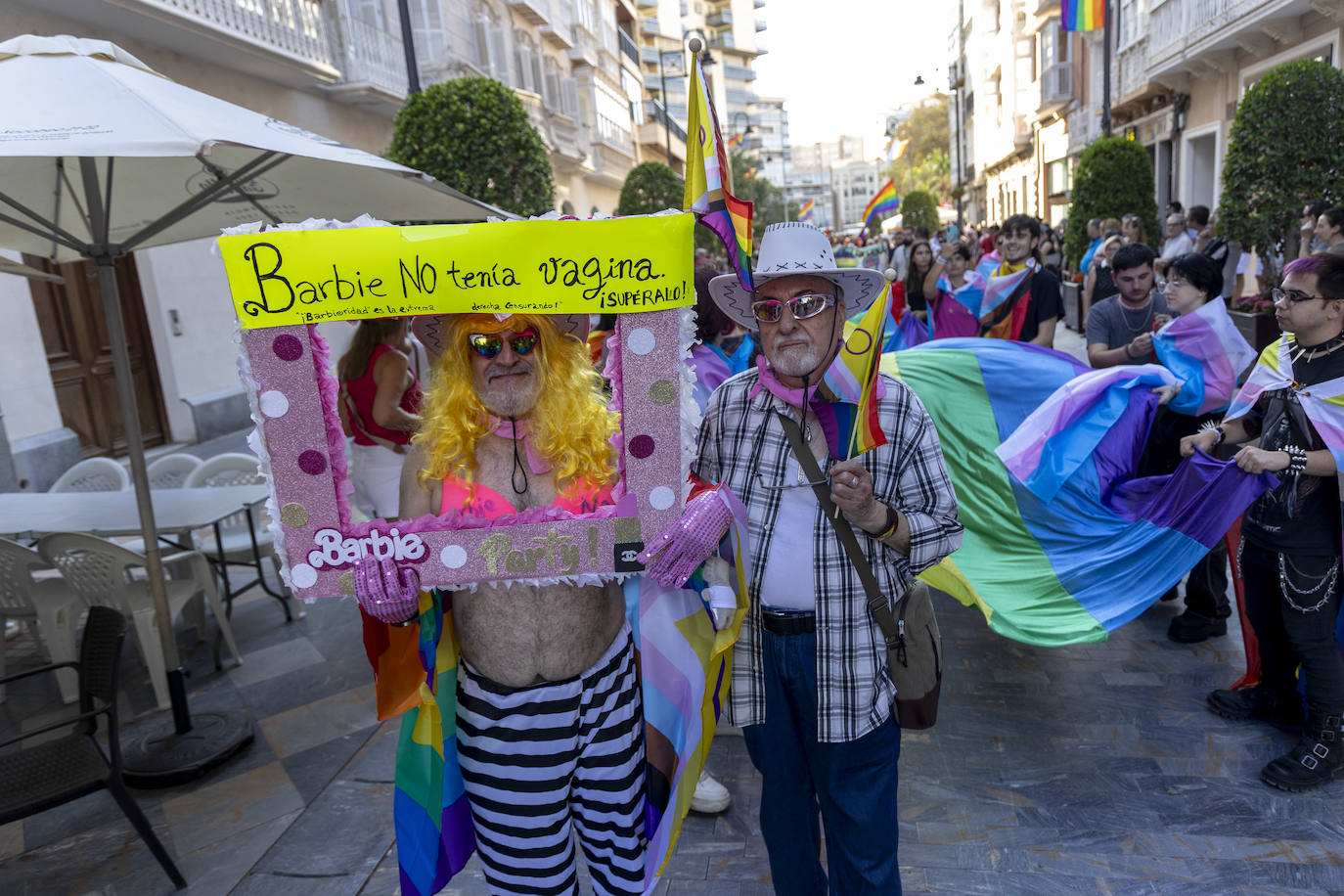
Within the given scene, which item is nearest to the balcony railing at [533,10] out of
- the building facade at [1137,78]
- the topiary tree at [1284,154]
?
the building facade at [1137,78]

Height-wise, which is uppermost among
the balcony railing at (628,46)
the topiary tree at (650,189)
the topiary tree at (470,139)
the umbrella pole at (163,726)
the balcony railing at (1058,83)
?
the balcony railing at (628,46)

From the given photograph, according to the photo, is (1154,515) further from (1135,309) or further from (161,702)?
(161,702)

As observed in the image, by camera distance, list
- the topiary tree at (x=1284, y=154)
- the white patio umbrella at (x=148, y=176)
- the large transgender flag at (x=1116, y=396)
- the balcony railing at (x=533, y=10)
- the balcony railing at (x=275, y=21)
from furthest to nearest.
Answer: the balcony railing at (x=533, y=10) < the balcony railing at (x=275, y=21) < the topiary tree at (x=1284, y=154) < the large transgender flag at (x=1116, y=396) < the white patio umbrella at (x=148, y=176)

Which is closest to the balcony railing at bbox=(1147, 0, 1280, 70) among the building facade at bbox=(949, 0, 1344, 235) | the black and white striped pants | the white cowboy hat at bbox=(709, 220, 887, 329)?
the building facade at bbox=(949, 0, 1344, 235)

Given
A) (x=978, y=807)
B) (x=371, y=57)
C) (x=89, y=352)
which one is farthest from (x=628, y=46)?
(x=978, y=807)

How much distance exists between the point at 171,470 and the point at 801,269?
18.1ft

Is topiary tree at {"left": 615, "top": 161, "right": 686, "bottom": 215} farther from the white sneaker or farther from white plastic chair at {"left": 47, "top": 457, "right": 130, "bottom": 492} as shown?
the white sneaker

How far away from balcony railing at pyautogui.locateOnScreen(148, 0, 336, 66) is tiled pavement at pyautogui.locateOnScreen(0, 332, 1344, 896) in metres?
8.97

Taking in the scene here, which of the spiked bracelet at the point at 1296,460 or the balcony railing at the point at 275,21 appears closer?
the spiked bracelet at the point at 1296,460

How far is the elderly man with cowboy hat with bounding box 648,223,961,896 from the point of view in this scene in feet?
7.02

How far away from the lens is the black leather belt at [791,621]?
220 cm

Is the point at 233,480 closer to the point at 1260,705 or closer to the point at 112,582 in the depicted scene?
the point at 112,582

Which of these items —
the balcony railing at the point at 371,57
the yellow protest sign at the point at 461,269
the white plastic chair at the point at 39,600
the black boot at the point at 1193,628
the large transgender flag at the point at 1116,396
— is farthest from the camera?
the balcony railing at the point at 371,57

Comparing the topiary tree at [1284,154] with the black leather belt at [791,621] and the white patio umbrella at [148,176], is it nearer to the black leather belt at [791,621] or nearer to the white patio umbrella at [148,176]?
the white patio umbrella at [148,176]
